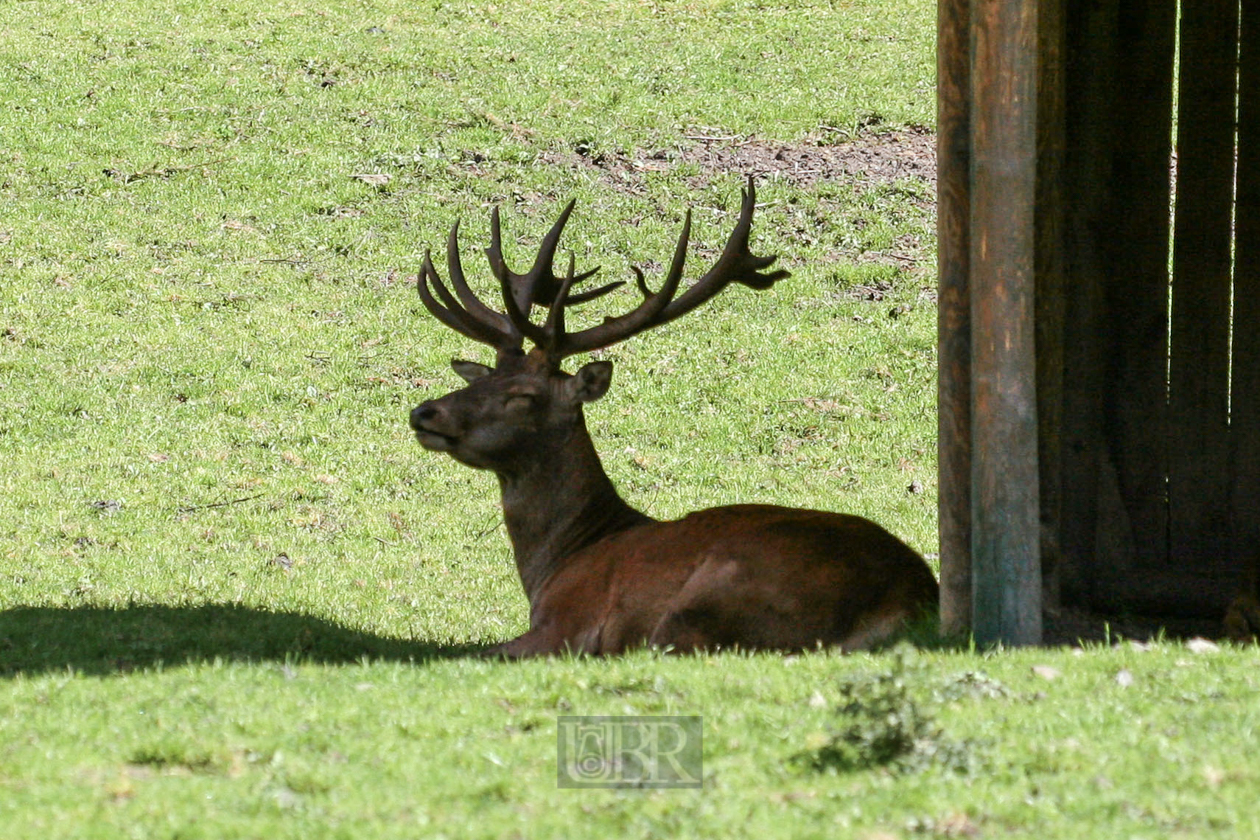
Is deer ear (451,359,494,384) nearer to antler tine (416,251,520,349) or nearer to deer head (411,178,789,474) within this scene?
deer head (411,178,789,474)

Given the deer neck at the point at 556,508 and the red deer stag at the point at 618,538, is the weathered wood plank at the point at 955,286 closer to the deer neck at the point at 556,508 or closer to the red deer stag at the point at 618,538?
the red deer stag at the point at 618,538

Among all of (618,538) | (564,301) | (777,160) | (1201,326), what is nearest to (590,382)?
(564,301)

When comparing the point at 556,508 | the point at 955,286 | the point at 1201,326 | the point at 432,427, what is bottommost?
the point at 556,508

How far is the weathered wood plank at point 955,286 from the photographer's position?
7.01m

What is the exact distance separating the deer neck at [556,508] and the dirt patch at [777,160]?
944 cm

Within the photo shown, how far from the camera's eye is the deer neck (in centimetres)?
826

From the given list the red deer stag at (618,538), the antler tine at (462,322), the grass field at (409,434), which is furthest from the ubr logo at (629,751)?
the antler tine at (462,322)

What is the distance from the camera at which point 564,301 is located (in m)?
8.21

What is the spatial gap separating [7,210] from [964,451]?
40.2 feet

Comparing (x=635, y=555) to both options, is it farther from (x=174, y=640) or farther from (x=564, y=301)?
(x=174, y=640)

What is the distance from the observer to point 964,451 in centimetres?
702

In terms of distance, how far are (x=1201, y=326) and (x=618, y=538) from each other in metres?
2.78

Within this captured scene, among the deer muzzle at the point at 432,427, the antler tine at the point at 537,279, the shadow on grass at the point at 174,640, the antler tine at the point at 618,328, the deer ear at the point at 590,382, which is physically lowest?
the shadow on grass at the point at 174,640

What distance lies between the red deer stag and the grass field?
551 mm
